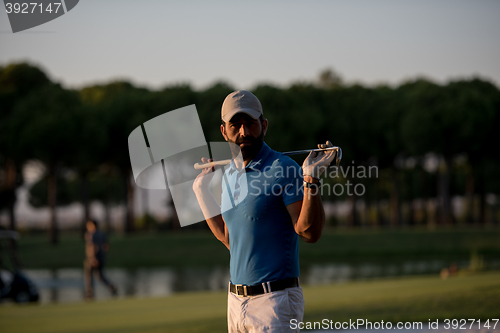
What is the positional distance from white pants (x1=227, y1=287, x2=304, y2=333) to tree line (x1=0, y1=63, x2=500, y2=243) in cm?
3096

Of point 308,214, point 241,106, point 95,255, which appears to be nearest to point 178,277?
point 95,255

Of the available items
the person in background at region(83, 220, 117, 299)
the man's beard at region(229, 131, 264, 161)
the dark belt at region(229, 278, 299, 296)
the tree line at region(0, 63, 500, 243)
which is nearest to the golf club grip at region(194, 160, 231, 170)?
the man's beard at region(229, 131, 264, 161)

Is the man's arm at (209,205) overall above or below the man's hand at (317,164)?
below

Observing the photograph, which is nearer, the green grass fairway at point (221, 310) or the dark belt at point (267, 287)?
the dark belt at point (267, 287)

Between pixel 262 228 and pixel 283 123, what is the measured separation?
35035 millimetres

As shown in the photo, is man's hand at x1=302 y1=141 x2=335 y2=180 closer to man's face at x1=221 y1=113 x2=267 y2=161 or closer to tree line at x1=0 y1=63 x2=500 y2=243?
man's face at x1=221 y1=113 x2=267 y2=161

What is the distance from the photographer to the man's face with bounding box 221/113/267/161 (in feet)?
9.11

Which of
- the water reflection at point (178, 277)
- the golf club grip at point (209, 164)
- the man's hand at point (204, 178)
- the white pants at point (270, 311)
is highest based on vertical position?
the golf club grip at point (209, 164)

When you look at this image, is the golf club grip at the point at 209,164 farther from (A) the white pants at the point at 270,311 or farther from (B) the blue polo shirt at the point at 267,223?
A: (A) the white pants at the point at 270,311

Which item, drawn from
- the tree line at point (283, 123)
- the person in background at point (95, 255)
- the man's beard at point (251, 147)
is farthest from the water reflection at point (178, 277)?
the man's beard at point (251, 147)

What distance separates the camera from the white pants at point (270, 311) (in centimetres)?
264

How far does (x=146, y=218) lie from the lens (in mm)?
55812

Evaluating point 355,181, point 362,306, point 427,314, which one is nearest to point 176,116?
point 427,314

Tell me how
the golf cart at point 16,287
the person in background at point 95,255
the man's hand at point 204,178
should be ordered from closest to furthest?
the man's hand at point 204,178, the golf cart at point 16,287, the person in background at point 95,255
